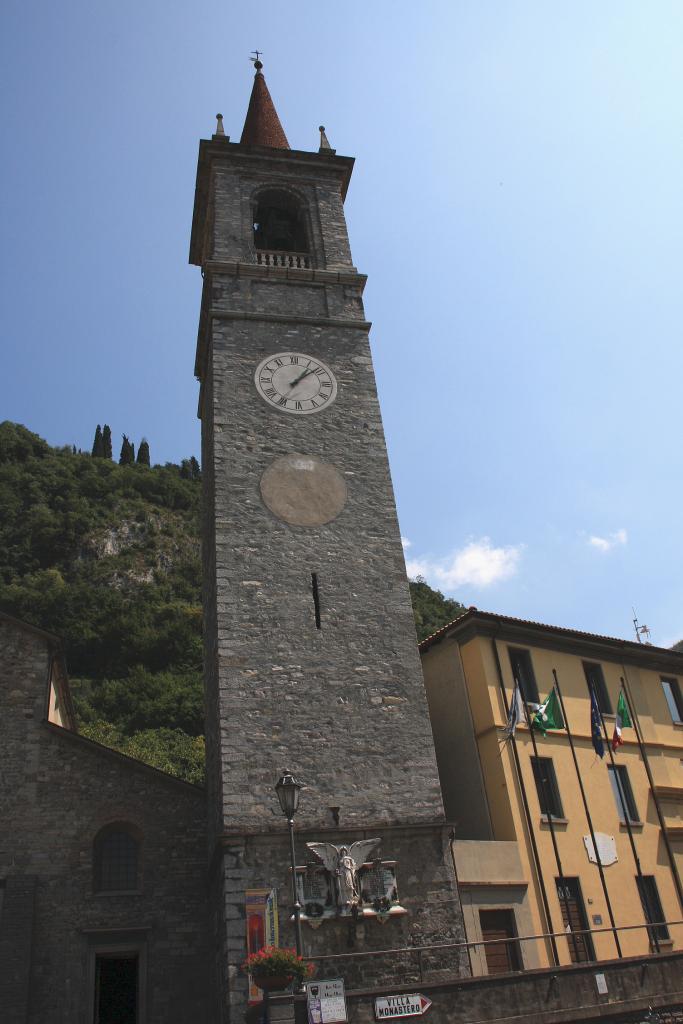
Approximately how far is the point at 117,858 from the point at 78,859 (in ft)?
2.76

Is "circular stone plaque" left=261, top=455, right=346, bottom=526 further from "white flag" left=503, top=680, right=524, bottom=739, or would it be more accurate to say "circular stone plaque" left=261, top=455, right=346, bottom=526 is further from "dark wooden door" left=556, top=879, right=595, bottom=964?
"dark wooden door" left=556, top=879, right=595, bottom=964

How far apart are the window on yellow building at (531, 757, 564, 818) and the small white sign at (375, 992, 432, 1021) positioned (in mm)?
6895

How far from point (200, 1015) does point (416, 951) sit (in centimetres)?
457

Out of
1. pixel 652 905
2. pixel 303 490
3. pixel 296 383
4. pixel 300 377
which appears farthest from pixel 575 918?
pixel 300 377

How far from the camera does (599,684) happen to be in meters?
22.0

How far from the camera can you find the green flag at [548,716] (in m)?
18.6

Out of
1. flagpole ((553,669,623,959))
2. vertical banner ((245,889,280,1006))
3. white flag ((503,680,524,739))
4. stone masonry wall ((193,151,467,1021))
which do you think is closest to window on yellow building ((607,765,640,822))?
flagpole ((553,669,623,959))

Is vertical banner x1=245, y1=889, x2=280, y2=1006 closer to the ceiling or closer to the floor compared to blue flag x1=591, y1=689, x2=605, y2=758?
closer to the floor

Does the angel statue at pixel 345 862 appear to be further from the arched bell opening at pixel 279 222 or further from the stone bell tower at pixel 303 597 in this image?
the arched bell opening at pixel 279 222

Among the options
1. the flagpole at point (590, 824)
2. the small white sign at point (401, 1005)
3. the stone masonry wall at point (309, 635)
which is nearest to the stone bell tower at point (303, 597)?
the stone masonry wall at point (309, 635)

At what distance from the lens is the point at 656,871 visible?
19.4m

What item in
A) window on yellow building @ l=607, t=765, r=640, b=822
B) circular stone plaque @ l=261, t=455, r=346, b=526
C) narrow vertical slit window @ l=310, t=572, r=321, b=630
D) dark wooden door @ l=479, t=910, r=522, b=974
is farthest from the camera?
window on yellow building @ l=607, t=765, r=640, b=822

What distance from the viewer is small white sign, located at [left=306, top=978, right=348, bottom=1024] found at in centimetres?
1166

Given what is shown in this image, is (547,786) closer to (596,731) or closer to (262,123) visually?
(596,731)
